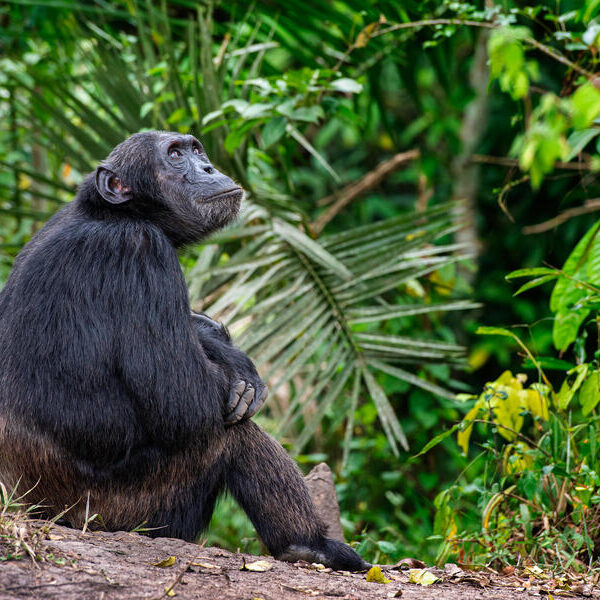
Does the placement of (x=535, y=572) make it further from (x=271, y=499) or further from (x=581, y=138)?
(x=581, y=138)

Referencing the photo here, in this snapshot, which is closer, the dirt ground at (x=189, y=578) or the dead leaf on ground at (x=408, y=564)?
the dirt ground at (x=189, y=578)

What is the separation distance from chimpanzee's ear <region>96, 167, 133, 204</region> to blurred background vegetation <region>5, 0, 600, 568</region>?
4.14 ft

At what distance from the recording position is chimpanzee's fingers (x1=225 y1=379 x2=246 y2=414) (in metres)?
3.67

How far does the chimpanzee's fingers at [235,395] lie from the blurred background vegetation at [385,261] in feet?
3.42

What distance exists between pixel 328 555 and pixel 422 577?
458mm

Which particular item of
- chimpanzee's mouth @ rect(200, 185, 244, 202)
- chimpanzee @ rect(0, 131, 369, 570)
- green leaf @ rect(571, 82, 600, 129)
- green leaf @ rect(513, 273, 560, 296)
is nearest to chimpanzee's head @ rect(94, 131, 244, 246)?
chimpanzee's mouth @ rect(200, 185, 244, 202)

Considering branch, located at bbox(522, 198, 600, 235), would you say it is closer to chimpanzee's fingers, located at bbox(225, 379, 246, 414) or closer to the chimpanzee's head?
the chimpanzee's head

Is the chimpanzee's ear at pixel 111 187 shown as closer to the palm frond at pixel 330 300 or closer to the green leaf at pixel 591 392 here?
the palm frond at pixel 330 300

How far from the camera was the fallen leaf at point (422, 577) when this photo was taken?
3492 millimetres

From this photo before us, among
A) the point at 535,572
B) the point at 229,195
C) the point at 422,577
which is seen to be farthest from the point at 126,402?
the point at 535,572

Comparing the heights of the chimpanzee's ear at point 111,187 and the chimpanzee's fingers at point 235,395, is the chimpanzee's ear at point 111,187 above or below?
above

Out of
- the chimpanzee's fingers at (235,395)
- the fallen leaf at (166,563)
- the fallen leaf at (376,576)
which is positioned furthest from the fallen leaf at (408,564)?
the fallen leaf at (166,563)

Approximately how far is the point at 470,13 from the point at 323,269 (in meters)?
1.87

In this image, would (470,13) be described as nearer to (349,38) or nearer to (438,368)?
(349,38)
